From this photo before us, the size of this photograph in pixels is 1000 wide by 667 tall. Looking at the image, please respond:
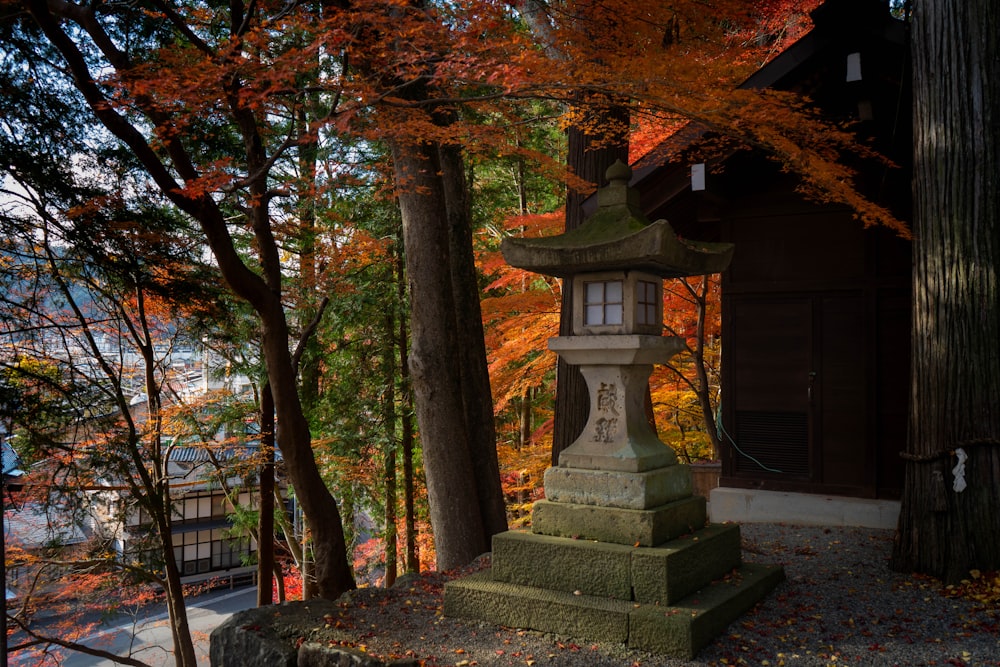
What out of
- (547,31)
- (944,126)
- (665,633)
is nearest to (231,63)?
(547,31)

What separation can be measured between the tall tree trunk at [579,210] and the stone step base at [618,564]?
2.46m

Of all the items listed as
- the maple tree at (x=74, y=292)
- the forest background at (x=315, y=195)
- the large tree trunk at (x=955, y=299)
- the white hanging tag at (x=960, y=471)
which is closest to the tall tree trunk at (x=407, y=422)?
the forest background at (x=315, y=195)

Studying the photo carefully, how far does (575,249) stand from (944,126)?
3286 millimetres

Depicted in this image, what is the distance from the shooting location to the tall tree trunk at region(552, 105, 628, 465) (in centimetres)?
780

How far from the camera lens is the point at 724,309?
330 inches

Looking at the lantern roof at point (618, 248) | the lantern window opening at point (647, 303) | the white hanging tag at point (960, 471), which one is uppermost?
the lantern roof at point (618, 248)

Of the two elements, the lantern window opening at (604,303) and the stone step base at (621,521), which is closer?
the stone step base at (621,521)

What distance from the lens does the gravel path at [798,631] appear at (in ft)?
14.1

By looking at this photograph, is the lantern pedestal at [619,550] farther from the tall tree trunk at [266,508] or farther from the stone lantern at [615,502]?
the tall tree trunk at [266,508]

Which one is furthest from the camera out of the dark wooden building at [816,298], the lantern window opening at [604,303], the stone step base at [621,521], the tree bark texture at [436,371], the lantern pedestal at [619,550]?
the tree bark texture at [436,371]

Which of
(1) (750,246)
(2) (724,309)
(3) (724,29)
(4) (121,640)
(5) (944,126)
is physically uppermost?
(3) (724,29)

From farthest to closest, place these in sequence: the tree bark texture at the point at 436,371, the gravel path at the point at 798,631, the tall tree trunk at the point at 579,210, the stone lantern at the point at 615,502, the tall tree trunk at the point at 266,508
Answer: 1. the tall tree trunk at the point at 266,508
2. the tall tree trunk at the point at 579,210
3. the tree bark texture at the point at 436,371
4. the stone lantern at the point at 615,502
5. the gravel path at the point at 798,631

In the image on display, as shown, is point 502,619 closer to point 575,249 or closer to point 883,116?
point 575,249

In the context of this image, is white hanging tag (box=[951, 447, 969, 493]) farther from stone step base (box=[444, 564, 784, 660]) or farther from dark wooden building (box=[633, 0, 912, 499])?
dark wooden building (box=[633, 0, 912, 499])
